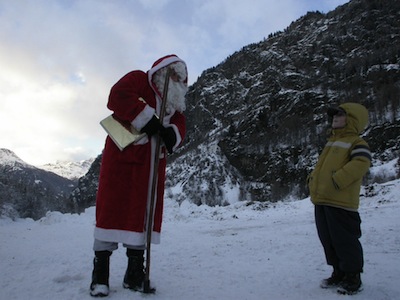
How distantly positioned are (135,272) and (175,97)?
1570 millimetres

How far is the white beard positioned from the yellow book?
0.46m

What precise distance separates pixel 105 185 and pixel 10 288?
41.8 inches

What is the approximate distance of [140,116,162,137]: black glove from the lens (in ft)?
8.61

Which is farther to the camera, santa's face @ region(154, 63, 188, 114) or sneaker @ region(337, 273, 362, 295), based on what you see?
santa's face @ region(154, 63, 188, 114)

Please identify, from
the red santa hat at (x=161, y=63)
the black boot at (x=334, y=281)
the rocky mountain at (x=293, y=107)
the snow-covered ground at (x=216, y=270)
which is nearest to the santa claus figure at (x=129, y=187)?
the red santa hat at (x=161, y=63)

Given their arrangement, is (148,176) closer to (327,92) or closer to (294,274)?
(294,274)

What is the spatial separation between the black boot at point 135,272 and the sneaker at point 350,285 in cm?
158

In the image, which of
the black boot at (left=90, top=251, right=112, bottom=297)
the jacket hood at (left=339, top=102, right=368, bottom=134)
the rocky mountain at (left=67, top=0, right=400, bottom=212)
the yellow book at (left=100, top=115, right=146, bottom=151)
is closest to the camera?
the black boot at (left=90, top=251, right=112, bottom=297)

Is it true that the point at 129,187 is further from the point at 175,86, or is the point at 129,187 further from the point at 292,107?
the point at 292,107

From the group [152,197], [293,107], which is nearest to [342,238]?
[152,197]

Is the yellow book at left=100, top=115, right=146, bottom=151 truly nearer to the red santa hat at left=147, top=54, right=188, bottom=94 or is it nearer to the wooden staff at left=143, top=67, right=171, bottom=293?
the wooden staff at left=143, top=67, right=171, bottom=293

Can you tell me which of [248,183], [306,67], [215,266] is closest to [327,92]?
[306,67]

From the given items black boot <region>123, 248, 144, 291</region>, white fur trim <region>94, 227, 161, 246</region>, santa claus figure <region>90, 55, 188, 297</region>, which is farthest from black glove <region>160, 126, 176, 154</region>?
black boot <region>123, 248, 144, 291</region>

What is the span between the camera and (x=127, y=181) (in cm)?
258
